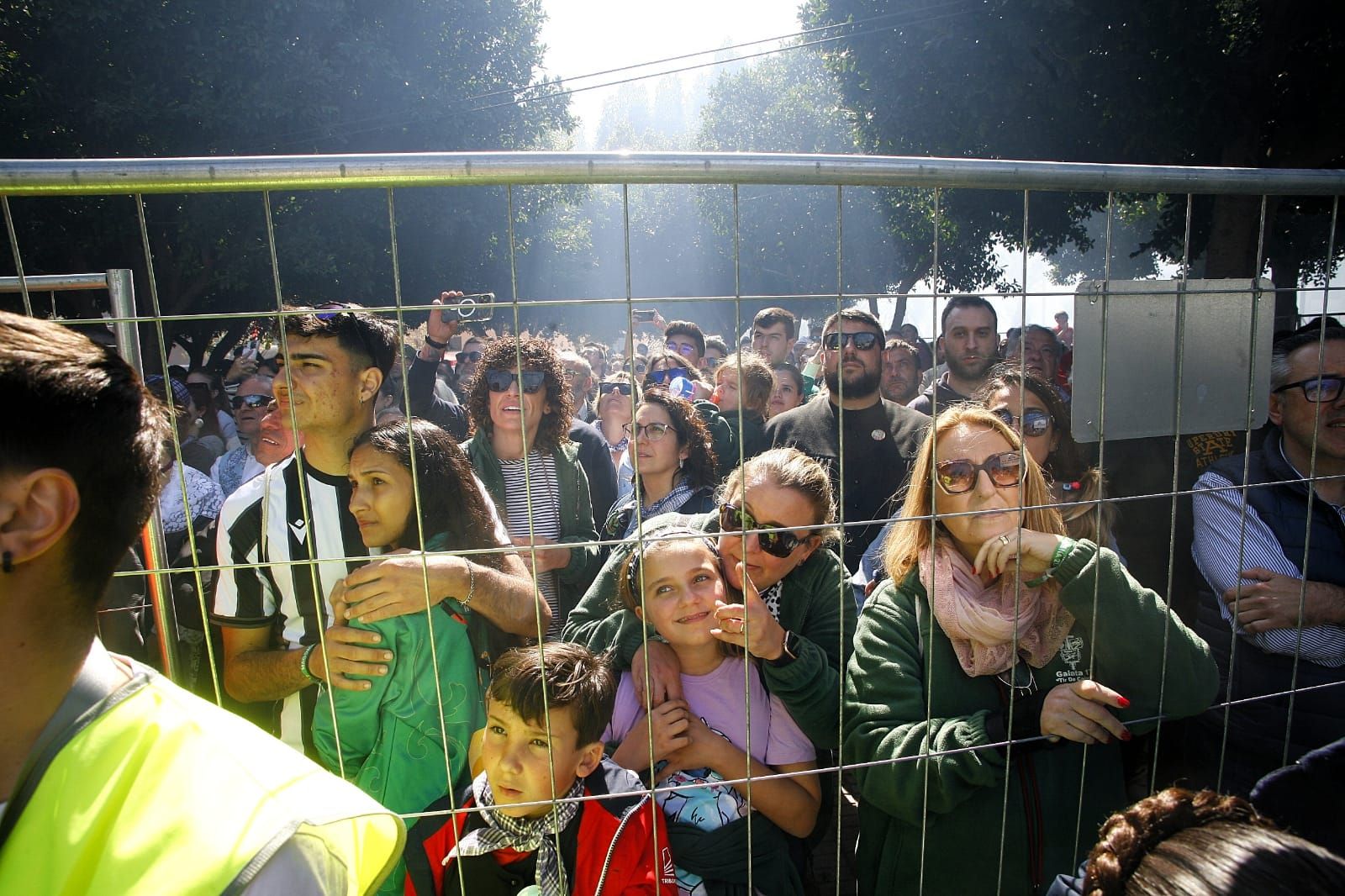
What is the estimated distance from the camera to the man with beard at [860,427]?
3529 millimetres

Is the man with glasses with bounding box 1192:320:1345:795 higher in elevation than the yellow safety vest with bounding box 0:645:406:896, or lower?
lower

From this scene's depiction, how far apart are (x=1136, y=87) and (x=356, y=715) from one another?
8.76 metres

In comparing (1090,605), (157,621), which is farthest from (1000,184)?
(157,621)

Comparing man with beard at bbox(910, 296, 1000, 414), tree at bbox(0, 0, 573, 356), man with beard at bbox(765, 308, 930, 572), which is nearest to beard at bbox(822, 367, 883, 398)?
man with beard at bbox(765, 308, 930, 572)

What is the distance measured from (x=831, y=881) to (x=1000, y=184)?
260 cm

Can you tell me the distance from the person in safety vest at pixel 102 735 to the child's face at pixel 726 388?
3.54 m

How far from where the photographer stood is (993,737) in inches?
69.1

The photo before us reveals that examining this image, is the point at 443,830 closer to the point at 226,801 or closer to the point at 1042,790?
the point at 226,801

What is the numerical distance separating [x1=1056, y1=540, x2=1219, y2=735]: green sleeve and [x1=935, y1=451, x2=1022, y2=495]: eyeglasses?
0.20 meters

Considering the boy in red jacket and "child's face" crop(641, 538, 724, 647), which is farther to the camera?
"child's face" crop(641, 538, 724, 647)

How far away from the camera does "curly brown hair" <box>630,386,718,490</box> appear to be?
352 cm

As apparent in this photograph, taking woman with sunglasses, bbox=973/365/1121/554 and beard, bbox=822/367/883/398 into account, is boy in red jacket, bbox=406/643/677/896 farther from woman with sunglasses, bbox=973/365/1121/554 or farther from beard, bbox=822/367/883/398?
beard, bbox=822/367/883/398

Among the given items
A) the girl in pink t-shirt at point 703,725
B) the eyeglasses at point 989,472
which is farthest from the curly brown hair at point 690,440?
the eyeglasses at point 989,472

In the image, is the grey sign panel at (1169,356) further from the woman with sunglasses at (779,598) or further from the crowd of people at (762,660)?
the woman with sunglasses at (779,598)
